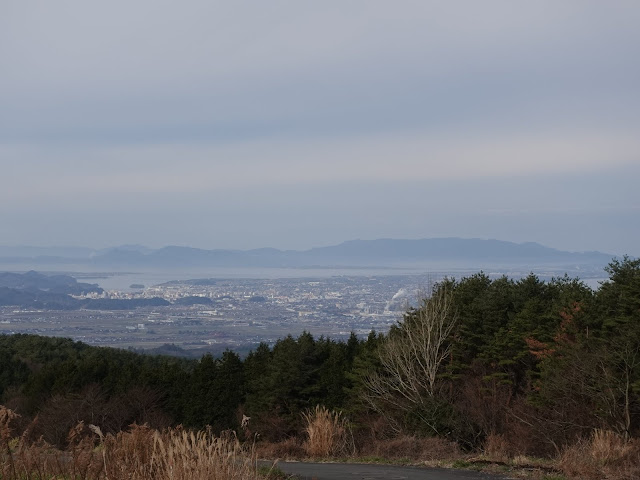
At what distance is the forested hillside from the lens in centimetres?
A: 2152

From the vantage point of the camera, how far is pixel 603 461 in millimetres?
11930

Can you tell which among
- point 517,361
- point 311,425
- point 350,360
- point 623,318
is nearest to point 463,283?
point 517,361

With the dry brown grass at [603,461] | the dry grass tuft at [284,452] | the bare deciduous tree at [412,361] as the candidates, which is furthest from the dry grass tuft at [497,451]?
the bare deciduous tree at [412,361]

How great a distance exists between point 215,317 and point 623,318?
170 metres

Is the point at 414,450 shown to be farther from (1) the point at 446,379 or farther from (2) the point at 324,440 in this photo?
(1) the point at 446,379

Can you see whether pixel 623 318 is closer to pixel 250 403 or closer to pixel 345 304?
pixel 250 403

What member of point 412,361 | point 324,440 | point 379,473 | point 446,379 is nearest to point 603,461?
point 379,473

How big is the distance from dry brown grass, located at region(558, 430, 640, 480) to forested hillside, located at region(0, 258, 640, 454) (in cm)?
214

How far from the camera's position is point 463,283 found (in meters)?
39.9

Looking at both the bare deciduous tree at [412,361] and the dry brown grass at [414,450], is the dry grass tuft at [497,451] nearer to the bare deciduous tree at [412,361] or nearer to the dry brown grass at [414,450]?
the dry brown grass at [414,450]

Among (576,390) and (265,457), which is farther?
(576,390)

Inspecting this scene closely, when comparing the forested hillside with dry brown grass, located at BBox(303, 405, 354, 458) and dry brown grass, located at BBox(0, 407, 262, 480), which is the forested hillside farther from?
dry brown grass, located at BBox(0, 407, 262, 480)

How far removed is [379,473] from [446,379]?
70.7 ft

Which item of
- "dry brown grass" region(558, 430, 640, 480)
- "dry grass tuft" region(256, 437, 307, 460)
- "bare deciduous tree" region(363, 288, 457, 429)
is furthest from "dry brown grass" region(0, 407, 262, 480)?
"bare deciduous tree" region(363, 288, 457, 429)
